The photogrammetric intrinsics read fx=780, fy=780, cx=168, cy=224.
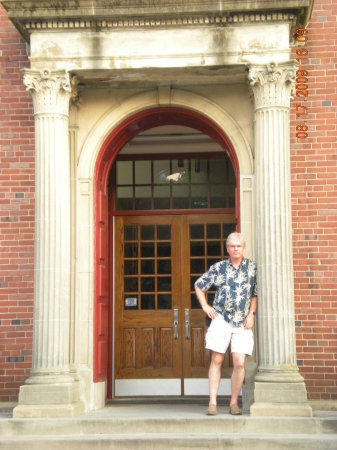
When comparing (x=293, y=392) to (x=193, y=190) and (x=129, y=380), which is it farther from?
(x=193, y=190)

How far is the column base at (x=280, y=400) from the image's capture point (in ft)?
27.8

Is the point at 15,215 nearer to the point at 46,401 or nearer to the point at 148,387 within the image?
the point at 46,401

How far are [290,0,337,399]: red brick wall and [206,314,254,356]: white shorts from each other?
4.76 feet

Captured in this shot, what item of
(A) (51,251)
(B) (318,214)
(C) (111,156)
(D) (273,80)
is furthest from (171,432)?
(D) (273,80)

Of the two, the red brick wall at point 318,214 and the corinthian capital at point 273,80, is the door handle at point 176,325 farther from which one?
the corinthian capital at point 273,80

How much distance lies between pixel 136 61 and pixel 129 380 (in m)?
4.75

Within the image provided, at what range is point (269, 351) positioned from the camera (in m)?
8.83

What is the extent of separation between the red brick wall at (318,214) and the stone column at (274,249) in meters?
0.86

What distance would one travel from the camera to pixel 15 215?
1024 cm

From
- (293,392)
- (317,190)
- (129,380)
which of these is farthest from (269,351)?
(129,380)

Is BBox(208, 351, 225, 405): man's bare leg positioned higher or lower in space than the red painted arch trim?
lower

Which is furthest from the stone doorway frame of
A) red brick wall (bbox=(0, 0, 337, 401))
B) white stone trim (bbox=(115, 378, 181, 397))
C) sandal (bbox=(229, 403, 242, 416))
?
sandal (bbox=(229, 403, 242, 416))

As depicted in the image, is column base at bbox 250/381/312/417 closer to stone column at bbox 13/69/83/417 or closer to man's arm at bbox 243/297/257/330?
man's arm at bbox 243/297/257/330

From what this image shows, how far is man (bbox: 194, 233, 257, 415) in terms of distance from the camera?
8.55 meters
